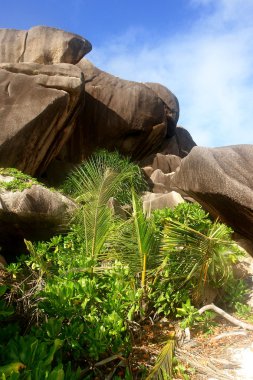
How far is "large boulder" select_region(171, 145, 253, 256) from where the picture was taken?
6.61 metres

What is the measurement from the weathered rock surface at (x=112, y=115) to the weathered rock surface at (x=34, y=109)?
2.78 m

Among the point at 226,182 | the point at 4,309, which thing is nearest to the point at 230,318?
the point at 226,182

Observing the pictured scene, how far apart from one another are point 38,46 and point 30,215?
10.1m

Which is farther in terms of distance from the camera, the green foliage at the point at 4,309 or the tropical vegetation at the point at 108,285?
the tropical vegetation at the point at 108,285

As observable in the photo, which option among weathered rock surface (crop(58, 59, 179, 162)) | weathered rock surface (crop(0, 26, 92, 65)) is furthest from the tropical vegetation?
weathered rock surface (crop(0, 26, 92, 65))

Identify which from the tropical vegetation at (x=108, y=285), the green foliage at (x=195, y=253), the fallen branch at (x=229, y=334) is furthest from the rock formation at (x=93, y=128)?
the fallen branch at (x=229, y=334)

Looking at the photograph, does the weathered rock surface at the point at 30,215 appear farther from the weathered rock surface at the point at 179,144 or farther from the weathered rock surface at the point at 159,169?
the weathered rock surface at the point at 179,144

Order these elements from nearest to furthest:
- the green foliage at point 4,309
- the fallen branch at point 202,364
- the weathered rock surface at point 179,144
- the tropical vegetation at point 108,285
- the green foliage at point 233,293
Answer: the green foliage at point 4,309 < the tropical vegetation at point 108,285 < the fallen branch at point 202,364 < the green foliage at point 233,293 < the weathered rock surface at point 179,144

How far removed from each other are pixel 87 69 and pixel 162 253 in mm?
11729

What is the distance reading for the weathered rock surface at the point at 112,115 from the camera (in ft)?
49.1

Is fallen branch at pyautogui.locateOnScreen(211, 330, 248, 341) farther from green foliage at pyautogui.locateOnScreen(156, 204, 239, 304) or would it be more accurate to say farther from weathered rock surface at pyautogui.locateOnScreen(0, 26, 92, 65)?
weathered rock surface at pyautogui.locateOnScreen(0, 26, 92, 65)

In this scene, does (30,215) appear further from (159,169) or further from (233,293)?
(159,169)

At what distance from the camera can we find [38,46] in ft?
48.4

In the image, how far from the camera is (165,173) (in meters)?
16.1
